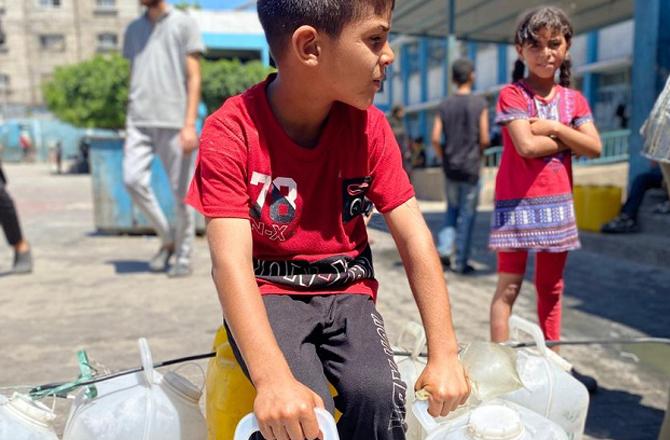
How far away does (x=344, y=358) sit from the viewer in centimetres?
153

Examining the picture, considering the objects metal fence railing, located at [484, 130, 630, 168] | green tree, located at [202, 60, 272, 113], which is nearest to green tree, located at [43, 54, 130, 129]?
green tree, located at [202, 60, 272, 113]

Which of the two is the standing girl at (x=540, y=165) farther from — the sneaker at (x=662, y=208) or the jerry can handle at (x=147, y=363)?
the sneaker at (x=662, y=208)

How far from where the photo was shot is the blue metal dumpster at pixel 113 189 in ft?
22.9

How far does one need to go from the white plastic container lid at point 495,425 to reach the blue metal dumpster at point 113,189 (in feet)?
19.4

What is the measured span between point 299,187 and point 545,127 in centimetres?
136

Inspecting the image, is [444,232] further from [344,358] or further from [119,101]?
[119,101]

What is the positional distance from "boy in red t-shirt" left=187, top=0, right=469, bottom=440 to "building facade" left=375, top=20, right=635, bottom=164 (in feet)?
28.1

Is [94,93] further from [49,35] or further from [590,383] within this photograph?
[590,383]

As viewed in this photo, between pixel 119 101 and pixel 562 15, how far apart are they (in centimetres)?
3276

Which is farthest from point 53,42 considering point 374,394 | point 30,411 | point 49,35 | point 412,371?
point 374,394

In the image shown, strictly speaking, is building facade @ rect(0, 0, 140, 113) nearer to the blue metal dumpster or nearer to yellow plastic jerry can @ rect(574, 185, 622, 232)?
the blue metal dumpster

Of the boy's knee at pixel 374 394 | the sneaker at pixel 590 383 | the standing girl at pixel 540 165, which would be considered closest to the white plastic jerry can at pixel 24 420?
the boy's knee at pixel 374 394

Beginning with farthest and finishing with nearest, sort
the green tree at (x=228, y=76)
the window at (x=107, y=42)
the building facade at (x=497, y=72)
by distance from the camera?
the window at (x=107, y=42) < the green tree at (x=228, y=76) < the building facade at (x=497, y=72)

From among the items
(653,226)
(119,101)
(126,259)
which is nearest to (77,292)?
(126,259)
